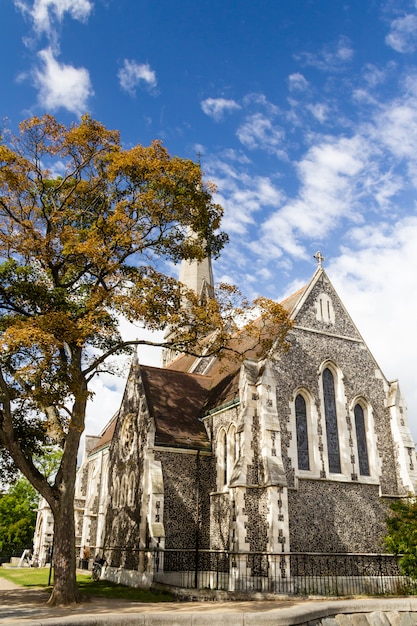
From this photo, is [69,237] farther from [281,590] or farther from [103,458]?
[103,458]

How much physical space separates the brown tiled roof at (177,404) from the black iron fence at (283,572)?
4018 millimetres

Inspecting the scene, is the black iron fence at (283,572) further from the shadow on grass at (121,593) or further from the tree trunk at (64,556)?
the tree trunk at (64,556)

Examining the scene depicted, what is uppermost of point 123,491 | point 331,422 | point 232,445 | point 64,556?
point 331,422

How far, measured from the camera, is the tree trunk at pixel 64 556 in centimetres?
1345

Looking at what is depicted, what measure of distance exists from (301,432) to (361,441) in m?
2.92

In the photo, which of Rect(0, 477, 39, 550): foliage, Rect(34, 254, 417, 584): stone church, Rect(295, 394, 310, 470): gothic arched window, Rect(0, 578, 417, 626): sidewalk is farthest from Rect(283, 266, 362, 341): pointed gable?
Rect(0, 477, 39, 550): foliage

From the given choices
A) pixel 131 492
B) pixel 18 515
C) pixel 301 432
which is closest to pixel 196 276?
→ pixel 131 492

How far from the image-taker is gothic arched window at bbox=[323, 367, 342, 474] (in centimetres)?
1964

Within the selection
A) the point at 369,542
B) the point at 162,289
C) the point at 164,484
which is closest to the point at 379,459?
the point at 369,542

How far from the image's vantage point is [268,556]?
16.2 m

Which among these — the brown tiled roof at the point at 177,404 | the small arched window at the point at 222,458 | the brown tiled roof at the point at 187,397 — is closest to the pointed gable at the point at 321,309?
the brown tiled roof at the point at 187,397

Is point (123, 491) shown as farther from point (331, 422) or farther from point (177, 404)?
point (331, 422)

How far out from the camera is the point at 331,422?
20.3 metres

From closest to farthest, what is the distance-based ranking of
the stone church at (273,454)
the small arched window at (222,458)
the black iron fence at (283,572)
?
the black iron fence at (283,572), the stone church at (273,454), the small arched window at (222,458)
